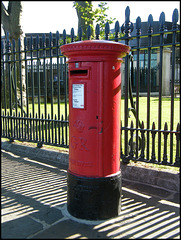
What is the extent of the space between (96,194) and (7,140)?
4.54 metres

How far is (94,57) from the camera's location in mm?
2943

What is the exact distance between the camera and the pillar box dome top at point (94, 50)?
288cm

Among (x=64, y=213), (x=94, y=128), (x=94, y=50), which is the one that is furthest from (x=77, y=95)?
(x=64, y=213)

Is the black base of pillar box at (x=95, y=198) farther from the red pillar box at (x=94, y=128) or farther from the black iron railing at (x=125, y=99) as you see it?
the black iron railing at (x=125, y=99)

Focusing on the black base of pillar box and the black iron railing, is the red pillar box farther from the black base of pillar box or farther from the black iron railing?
the black iron railing

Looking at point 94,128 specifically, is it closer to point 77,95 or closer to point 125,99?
point 77,95

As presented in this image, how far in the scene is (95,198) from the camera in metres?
3.11

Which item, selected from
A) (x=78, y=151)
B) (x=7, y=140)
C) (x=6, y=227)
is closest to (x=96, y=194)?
(x=78, y=151)

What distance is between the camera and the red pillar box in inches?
117

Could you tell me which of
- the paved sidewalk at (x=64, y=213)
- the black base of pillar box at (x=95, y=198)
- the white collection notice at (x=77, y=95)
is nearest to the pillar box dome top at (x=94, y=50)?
the white collection notice at (x=77, y=95)

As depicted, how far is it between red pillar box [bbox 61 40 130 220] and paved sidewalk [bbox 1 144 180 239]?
20cm

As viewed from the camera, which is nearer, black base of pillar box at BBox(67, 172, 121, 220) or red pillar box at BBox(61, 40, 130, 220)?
red pillar box at BBox(61, 40, 130, 220)

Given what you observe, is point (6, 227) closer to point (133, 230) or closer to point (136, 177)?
point (133, 230)

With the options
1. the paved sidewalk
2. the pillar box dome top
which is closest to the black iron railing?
the paved sidewalk
